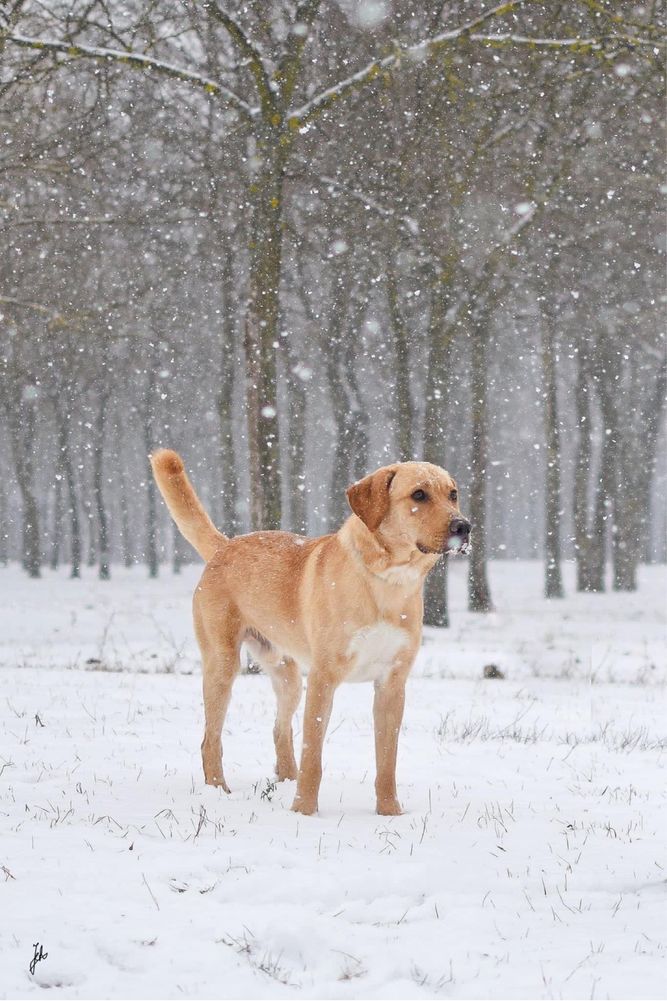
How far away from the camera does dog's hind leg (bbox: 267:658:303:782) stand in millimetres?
5727

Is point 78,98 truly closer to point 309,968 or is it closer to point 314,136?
point 314,136

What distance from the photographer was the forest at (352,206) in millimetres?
11102

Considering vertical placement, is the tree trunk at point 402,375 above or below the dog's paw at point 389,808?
above

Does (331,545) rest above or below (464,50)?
below

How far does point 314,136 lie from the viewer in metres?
14.1

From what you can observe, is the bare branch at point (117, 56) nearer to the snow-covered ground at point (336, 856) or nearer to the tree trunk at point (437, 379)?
the tree trunk at point (437, 379)

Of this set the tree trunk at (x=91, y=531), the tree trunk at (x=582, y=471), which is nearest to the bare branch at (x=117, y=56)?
the tree trunk at (x=582, y=471)

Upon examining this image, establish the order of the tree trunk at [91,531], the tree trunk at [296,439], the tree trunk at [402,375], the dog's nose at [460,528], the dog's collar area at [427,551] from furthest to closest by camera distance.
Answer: the tree trunk at [91,531], the tree trunk at [296,439], the tree trunk at [402,375], the dog's collar area at [427,551], the dog's nose at [460,528]

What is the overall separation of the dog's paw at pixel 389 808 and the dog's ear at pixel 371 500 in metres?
1.49

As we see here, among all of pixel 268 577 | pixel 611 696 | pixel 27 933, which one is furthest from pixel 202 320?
pixel 27 933

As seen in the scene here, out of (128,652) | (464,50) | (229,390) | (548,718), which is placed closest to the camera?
(548,718)

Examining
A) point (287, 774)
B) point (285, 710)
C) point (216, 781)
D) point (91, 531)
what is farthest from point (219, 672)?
point (91, 531)

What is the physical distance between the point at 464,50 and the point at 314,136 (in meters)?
3.08
